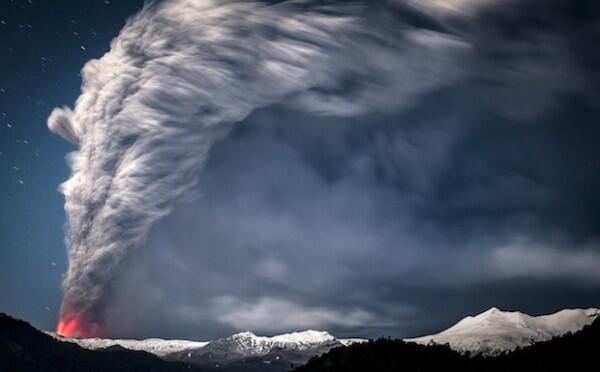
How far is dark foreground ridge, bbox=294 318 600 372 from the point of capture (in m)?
48.7

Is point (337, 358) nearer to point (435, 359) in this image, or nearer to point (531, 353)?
point (435, 359)

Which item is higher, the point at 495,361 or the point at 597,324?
the point at 597,324

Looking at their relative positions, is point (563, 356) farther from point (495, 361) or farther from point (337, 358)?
point (337, 358)

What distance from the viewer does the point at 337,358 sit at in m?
66.9

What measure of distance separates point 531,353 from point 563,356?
5.31m

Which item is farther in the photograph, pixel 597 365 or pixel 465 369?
pixel 465 369

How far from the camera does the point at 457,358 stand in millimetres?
64812

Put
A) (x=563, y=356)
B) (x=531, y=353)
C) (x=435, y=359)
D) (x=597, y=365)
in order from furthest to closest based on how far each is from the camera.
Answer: (x=435, y=359)
(x=531, y=353)
(x=563, y=356)
(x=597, y=365)

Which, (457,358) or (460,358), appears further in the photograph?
(457,358)

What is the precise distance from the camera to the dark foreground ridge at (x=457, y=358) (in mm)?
48656

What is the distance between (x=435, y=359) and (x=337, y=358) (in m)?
14.0

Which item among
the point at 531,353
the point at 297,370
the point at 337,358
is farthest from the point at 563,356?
the point at 297,370

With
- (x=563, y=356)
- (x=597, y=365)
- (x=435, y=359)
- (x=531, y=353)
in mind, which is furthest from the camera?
(x=435, y=359)

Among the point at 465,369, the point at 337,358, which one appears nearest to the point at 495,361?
the point at 465,369
